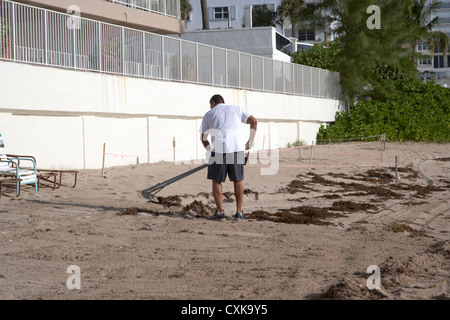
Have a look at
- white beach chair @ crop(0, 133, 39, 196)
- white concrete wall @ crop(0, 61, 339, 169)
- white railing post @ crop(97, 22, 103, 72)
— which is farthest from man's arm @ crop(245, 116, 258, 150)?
white railing post @ crop(97, 22, 103, 72)

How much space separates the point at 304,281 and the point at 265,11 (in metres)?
53.6

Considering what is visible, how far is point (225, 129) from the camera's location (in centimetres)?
793

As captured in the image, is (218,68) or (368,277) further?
(218,68)

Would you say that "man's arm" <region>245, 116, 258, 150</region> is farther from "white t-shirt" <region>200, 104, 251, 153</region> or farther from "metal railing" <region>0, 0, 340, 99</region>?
"metal railing" <region>0, 0, 340, 99</region>

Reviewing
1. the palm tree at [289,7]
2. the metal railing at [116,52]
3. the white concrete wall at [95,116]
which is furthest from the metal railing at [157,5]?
the palm tree at [289,7]

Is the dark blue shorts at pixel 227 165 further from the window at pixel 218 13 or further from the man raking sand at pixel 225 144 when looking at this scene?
the window at pixel 218 13

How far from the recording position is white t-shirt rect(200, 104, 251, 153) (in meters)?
7.92

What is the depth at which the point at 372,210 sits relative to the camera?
10.2m

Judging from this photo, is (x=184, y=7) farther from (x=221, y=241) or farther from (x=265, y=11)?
(x=221, y=241)

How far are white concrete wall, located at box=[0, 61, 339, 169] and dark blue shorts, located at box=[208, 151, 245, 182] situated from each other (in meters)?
5.72

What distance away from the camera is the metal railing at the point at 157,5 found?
72.5 ft

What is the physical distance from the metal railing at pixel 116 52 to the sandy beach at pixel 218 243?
2.99m

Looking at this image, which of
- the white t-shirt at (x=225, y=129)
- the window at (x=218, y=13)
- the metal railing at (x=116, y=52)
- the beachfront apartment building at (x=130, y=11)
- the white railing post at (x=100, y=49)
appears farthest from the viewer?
the window at (x=218, y=13)
